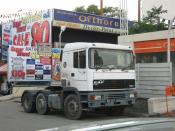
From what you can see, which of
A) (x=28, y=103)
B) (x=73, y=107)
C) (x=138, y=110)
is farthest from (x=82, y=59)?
(x=28, y=103)

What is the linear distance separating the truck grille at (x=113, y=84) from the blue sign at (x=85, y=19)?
16654 mm

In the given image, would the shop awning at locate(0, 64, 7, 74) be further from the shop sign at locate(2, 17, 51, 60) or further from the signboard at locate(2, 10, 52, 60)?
the signboard at locate(2, 10, 52, 60)

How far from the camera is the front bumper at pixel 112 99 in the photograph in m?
17.9

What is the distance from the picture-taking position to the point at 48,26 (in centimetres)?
3500

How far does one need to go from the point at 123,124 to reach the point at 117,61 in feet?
48.3

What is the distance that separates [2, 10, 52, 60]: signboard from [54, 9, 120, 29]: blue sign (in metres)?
0.88

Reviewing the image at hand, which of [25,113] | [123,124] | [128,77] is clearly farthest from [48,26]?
[123,124]

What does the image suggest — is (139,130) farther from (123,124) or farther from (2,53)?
(2,53)

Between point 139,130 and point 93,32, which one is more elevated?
point 93,32

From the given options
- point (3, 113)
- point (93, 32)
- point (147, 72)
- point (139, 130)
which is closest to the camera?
point (139, 130)

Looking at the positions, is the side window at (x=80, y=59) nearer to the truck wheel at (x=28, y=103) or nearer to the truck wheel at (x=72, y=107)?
the truck wheel at (x=72, y=107)

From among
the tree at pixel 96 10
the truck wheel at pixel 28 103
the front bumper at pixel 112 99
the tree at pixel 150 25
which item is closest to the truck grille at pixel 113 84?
the front bumper at pixel 112 99

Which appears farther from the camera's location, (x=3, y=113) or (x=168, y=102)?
(x=3, y=113)

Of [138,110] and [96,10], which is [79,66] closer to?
[138,110]
